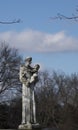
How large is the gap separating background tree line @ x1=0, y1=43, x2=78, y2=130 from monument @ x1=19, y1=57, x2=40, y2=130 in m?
14.6

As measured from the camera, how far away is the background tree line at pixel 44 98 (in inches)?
2240

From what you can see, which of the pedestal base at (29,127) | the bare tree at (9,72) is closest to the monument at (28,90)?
the pedestal base at (29,127)

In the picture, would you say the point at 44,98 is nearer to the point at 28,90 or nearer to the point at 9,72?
the point at 9,72

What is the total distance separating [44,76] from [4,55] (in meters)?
23.9

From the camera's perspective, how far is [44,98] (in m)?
81.1

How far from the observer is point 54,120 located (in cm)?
7500

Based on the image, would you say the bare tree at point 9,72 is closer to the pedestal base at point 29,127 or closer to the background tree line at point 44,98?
the background tree line at point 44,98

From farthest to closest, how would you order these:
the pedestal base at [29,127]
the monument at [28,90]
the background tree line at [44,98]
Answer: the background tree line at [44,98] → the monument at [28,90] → the pedestal base at [29,127]

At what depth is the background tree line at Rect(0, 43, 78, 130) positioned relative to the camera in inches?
2240

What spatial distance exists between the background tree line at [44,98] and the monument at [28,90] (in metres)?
14.6

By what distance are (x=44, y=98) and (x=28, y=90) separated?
5918 cm

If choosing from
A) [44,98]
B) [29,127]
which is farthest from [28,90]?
[44,98]

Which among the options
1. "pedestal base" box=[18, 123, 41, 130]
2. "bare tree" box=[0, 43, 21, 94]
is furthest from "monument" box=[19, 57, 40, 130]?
"bare tree" box=[0, 43, 21, 94]

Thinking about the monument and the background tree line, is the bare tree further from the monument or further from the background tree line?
the monument
